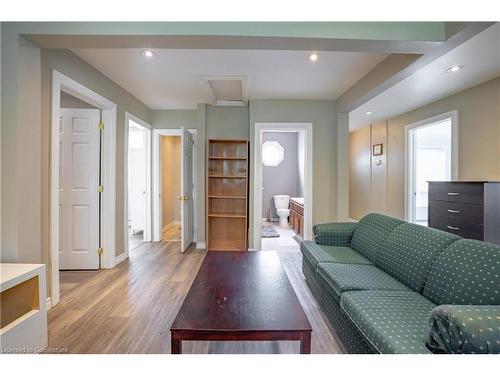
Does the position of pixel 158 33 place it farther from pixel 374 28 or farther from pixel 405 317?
pixel 405 317

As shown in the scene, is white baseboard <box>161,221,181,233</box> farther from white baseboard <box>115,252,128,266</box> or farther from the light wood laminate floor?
the light wood laminate floor

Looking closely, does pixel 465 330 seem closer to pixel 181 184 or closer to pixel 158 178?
pixel 181 184

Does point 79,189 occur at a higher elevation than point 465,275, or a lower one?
higher

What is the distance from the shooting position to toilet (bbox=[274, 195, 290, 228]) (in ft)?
21.3

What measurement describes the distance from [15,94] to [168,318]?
2119 mm

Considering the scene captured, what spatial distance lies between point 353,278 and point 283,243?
2875 mm

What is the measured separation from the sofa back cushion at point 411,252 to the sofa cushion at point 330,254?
8.1 inches

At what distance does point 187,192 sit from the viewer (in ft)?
13.8

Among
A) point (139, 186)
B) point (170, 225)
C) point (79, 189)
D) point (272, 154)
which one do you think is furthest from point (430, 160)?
point (79, 189)

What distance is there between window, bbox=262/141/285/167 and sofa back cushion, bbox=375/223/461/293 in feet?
16.9

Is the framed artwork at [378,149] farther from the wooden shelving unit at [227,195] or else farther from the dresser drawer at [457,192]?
the wooden shelving unit at [227,195]

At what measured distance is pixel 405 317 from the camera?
52.4 inches

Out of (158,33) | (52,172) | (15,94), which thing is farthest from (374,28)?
(52,172)

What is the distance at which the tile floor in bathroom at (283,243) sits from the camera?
171 inches
